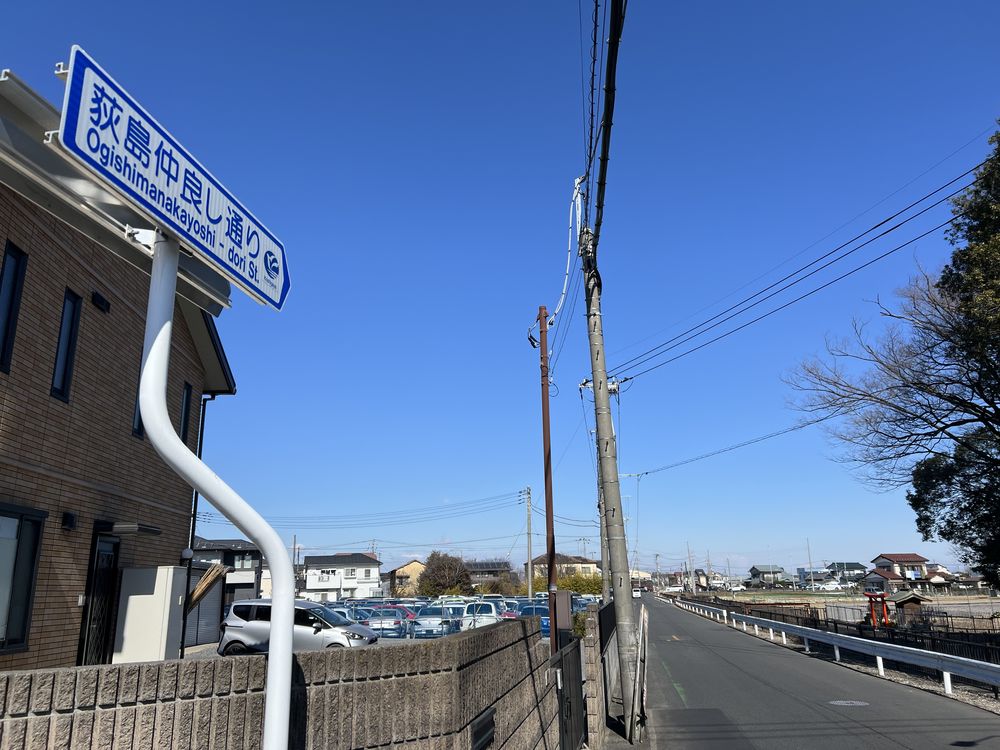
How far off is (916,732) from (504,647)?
9.15 m

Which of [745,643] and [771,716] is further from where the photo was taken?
[745,643]

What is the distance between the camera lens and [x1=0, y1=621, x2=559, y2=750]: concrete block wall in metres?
2.36

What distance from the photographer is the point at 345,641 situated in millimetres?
16719

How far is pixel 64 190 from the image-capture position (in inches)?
82.0

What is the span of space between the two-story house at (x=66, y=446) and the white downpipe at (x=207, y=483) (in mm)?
6503

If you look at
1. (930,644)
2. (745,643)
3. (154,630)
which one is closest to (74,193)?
(154,630)

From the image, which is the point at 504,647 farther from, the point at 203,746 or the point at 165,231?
the point at 165,231

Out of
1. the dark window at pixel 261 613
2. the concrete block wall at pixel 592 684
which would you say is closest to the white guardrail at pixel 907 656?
the concrete block wall at pixel 592 684

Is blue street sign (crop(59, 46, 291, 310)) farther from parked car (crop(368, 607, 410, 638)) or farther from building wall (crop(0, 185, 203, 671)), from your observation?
parked car (crop(368, 607, 410, 638))

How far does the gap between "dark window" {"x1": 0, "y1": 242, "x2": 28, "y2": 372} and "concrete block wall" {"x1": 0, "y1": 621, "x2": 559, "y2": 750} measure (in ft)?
22.0

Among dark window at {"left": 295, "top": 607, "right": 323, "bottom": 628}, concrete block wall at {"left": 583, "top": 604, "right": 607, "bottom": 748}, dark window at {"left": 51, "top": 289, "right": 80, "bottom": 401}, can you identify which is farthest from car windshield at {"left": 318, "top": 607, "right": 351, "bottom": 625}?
dark window at {"left": 51, "top": 289, "right": 80, "bottom": 401}

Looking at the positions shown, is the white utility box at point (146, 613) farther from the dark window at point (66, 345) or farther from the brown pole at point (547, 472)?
the brown pole at point (547, 472)

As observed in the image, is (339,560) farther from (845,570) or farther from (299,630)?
(845,570)

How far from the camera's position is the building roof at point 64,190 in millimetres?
1929
